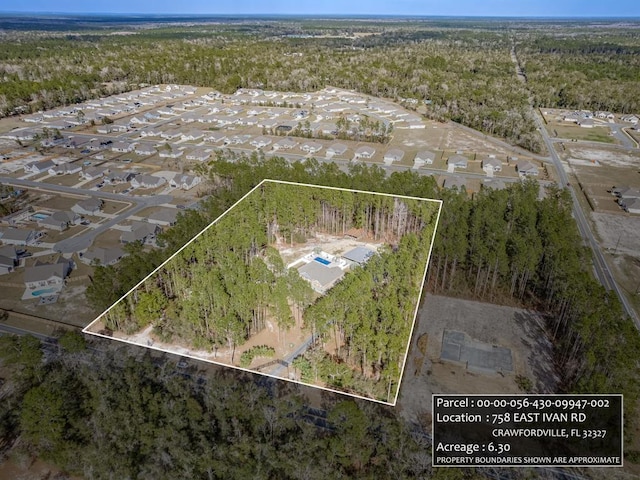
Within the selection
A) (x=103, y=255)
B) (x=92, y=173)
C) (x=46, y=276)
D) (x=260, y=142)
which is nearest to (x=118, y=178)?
(x=92, y=173)

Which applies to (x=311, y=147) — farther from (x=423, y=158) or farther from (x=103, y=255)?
(x=103, y=255)

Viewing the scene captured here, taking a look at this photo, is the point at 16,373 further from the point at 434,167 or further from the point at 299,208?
the point at 434,167

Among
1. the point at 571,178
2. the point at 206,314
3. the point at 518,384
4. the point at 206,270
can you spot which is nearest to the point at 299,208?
the point at 206,270

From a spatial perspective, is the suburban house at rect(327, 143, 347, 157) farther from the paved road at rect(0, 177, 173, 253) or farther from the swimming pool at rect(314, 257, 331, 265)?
the swimming pool at rect(314, 257, 331, 265)

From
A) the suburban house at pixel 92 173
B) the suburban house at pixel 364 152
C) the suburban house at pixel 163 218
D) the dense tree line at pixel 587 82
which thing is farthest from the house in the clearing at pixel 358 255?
the dense tree line at pixel 587 82

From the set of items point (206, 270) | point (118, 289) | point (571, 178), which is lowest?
point (571, 178)
